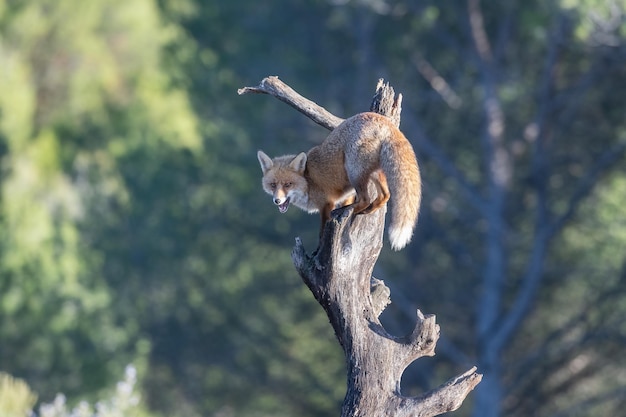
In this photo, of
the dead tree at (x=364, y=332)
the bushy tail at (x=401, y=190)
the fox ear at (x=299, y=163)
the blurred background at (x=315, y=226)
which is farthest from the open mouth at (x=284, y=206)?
the blurred background at (x=315, y=226)

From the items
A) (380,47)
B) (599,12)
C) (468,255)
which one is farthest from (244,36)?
(599,12)

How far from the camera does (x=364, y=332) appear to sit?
6.93 meters

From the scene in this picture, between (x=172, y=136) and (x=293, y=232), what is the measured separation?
11.3 feet

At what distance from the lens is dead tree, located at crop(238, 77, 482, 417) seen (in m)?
6.73

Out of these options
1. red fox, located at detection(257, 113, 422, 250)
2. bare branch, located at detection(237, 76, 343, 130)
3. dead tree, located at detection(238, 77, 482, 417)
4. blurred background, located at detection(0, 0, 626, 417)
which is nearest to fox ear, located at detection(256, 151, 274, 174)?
red fox, located at detection(257, 113, 422, 250)

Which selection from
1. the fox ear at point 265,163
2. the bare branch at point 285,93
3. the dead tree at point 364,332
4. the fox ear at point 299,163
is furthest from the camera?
the fox ear at point 265,163

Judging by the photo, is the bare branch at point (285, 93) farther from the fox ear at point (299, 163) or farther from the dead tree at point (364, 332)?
the dead tree at point (364, 332)

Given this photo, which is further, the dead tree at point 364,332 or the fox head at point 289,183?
the fox head at point 289,183

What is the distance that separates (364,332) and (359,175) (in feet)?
3.42

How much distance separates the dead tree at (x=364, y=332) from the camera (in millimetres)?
6730

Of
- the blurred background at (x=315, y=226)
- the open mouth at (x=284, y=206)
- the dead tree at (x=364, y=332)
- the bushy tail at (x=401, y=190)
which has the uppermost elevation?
the blurred background at (x=315, y=226)

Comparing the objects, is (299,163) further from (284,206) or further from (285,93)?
(285,93)

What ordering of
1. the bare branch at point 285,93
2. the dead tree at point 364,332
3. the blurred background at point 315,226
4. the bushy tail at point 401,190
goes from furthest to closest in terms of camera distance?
the blurred background at point 315,226
the bare branch at point 285,93
the bushy tail at point 401,190
the dead tree at point 364,332

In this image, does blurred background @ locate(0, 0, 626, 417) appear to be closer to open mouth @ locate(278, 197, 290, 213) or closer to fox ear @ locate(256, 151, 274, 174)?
fox ear @ locate(256, 151, 274, 174)
